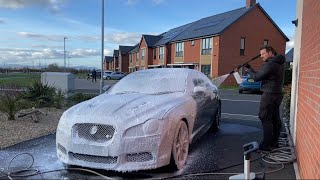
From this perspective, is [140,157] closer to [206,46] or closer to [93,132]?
[93,132]

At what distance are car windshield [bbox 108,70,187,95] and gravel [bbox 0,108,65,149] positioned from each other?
2328 millimetres

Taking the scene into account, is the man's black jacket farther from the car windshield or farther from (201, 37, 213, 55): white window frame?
(201, 37, 213, 55): white window frame

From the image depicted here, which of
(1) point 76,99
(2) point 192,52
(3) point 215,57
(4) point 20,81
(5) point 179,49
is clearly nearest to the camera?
(1) point 76,99

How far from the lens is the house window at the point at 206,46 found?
3597cm

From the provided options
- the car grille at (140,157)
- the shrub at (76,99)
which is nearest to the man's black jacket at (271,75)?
the car grille at (140,157)

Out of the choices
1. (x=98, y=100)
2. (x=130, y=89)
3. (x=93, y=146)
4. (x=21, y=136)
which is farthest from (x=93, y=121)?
(x=21, y=136)

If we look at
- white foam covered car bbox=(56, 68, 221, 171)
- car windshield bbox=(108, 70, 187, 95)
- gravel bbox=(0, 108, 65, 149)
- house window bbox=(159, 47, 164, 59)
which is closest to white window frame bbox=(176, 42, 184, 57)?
house window bbox=(159, 47, 164, 59)

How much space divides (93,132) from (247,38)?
109 ft

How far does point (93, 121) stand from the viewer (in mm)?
4625

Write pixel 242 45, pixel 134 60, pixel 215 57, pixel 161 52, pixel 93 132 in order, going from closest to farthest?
pixel 93 132
pixel 215 57
pixel 242 45
pixel 161 52
pixel 134 60

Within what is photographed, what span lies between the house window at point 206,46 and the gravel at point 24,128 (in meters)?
27.8

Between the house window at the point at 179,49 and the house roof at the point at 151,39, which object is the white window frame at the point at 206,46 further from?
the house roof at the point at 151,39

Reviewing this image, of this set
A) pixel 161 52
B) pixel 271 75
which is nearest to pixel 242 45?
pixel 161 52

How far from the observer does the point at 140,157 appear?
15.0 ft
